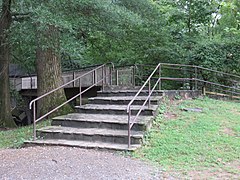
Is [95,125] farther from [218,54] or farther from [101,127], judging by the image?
[218,54]

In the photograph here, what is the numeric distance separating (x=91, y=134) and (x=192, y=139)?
2074mm

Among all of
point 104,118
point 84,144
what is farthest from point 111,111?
point 84,144

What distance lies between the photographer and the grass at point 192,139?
499 centimetres

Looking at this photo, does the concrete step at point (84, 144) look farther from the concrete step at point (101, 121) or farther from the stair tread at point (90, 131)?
the concrete step at point (101, 121)

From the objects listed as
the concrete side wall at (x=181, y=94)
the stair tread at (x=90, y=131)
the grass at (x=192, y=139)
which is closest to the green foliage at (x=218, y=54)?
the concrete side wall at (x=181, y=94)

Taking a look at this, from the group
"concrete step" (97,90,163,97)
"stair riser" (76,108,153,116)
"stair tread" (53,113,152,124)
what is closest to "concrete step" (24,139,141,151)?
"stair tread" (53,113,152,124)

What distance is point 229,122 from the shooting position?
725cm

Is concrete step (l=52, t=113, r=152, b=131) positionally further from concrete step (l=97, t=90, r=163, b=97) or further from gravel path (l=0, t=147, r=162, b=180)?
concrete step (l=97, t=90, r=163, b=97)

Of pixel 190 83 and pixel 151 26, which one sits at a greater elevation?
pixel 151 26

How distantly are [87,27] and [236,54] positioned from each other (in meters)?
6.66

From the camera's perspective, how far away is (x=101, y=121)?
6750mm

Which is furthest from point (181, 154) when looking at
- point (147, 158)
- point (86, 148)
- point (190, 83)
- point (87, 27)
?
point (190, 83)

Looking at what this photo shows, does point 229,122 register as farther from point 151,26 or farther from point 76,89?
point 76,89

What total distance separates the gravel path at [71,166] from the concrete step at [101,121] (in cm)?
109
